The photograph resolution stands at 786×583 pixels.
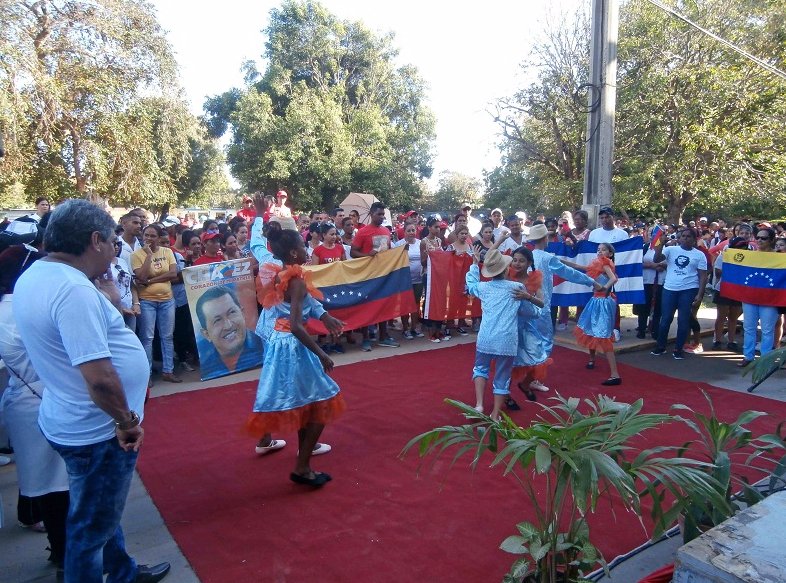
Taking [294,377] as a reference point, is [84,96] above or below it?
above

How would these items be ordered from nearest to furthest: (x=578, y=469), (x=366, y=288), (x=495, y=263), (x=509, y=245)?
(x=578, y=469) < (x=495, y=263) < (x=366, y=288) < (x=509, y=245)

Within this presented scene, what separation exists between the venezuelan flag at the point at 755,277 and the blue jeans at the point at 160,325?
7282 mm

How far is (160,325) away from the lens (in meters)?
6.83

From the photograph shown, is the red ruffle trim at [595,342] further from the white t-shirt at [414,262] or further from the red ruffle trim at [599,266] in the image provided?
the white t-shirt at [414,262]

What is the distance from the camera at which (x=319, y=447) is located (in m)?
4.69

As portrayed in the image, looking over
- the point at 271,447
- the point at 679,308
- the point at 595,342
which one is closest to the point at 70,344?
the point at 271,447

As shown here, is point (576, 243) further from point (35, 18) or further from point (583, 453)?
point (35, 18)

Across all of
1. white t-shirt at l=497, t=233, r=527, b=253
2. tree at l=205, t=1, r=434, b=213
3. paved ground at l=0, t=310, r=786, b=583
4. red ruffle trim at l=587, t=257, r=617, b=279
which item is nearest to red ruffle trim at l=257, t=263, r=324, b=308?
paved ground at l=0, t=310, r=786, b=583

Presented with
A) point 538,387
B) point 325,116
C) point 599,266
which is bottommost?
point 538,387

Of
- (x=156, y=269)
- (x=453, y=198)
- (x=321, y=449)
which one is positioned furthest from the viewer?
(x=453, y=198)

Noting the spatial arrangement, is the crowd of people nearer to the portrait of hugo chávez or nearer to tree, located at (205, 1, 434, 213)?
the portrait of hugo chávez

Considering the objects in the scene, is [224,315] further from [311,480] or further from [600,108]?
[600,108]

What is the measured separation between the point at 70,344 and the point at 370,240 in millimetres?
6495

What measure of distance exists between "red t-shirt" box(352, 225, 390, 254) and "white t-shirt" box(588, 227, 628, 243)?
3089 millimetres
